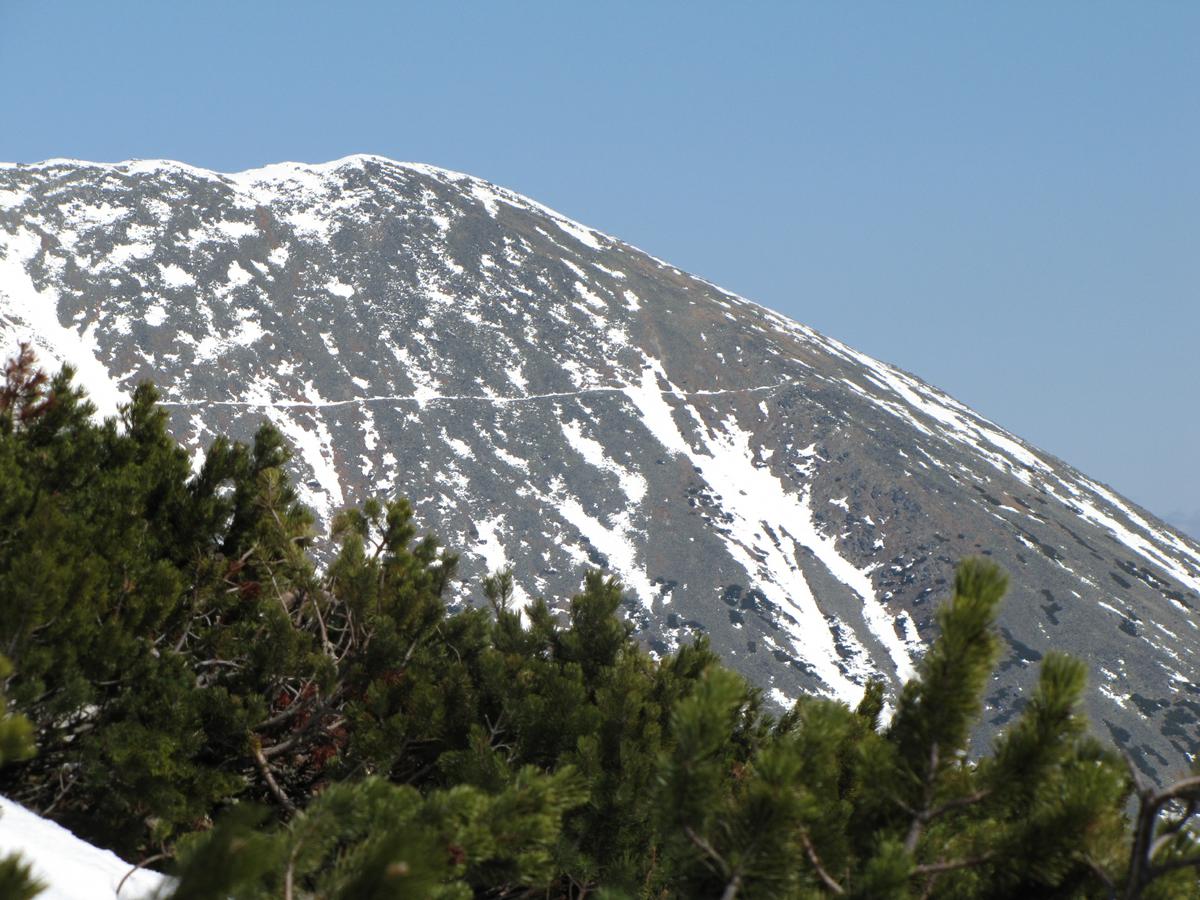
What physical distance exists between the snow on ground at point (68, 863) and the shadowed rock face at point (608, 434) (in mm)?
107275

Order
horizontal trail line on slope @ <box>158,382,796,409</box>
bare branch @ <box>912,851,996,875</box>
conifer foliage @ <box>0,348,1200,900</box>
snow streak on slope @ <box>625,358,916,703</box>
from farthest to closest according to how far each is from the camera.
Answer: horizontal trail line on slope @ <box>158,382,796,409</box> < snow streak on slope @ <box>625,358,916,703</box> < bare branch @ <box>912,851,996,875</box> < conifer foliage @ <box>0,348,1200,900</box>

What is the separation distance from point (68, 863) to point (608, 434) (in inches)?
6078

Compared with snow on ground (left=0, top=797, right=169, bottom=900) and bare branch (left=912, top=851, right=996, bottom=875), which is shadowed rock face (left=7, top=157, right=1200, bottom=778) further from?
snow on ground (left=0, top=797, right=169, bottom=900)

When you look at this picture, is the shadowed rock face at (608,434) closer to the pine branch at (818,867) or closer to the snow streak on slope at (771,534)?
the snow streak on slope at (771,534)

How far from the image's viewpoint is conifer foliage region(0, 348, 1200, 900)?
4539mm

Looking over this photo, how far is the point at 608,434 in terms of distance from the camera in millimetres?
159125

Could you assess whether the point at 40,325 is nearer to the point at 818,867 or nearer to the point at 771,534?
the point at 771,534

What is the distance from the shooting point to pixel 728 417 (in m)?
164

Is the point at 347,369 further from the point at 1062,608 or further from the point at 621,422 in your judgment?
the point at 1062,608

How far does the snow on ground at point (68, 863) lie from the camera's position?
14.9ft

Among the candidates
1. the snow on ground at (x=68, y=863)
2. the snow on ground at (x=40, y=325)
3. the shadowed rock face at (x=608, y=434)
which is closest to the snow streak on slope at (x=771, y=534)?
the shadowed rock face at (x=608, y=434)

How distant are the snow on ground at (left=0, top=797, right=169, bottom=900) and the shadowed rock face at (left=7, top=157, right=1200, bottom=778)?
107m

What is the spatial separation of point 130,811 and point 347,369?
154 metres

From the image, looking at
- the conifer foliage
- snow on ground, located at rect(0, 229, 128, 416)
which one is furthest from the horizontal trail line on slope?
the conifer foliage
